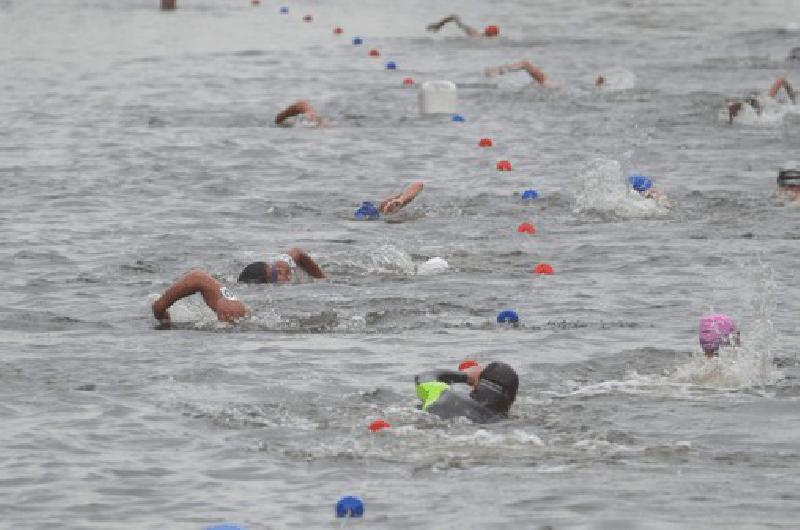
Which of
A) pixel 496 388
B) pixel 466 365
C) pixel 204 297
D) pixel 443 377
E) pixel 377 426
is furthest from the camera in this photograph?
pixel 204 297

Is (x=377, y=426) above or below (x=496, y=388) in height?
below

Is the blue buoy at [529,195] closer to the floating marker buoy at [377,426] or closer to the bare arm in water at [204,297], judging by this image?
the bare arm in water at [204,297]

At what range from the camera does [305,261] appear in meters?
16.2

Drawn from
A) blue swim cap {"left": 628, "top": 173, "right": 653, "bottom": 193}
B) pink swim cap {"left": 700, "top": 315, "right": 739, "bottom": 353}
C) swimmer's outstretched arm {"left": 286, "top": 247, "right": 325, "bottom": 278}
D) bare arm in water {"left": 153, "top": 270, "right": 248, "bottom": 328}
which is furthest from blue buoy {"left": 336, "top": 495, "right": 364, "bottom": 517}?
blue swim cap {"left": 628, "top": 173, "right": 653, "bottom": 193}

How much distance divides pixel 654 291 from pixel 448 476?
5780mm

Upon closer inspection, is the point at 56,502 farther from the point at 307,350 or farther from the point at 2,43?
the point at 2,43

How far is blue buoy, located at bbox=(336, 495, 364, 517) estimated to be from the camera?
32.2 feet

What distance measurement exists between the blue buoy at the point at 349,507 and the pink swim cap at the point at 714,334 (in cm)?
392

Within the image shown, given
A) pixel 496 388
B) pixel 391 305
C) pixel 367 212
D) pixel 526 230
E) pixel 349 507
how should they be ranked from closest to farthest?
pixel 349 507 < pixel 496 388 < pixel 391 305 < pixel 526 230 < pixel 367 212

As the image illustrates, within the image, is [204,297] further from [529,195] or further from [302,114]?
[302,114]

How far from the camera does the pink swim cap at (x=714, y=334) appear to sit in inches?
508

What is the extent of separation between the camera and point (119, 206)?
20.7m

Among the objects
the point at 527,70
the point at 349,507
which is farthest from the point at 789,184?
the point at 349,507

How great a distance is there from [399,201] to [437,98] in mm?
9280
